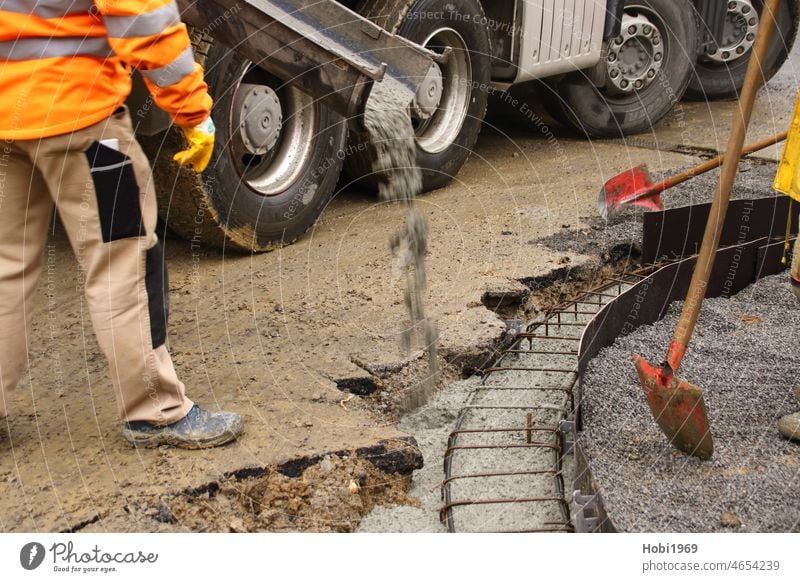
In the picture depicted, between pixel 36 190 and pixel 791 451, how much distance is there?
2.62m

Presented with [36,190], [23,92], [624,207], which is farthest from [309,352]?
[624,207]

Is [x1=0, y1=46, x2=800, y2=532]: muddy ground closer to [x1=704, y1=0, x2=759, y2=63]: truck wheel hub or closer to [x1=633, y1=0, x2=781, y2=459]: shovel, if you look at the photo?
[x1=633, y1=0, x2=781, y2=459]: shovel

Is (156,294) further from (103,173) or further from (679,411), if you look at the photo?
(679,411)

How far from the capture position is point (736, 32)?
27.9 feet

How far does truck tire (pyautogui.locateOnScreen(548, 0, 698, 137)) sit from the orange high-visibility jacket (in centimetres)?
473

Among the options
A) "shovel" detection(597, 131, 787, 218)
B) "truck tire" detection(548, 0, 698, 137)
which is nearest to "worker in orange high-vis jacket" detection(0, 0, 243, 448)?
"shovel" detection(597, 131, 787, 218)

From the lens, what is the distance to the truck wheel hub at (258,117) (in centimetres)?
479

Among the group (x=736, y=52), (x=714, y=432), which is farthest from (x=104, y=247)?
(x=736, y=52)

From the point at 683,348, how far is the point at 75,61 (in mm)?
Answer: 2138

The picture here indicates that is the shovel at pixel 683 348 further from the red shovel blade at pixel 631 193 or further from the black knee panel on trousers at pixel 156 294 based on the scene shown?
the red shovel blade at pixel 631 193

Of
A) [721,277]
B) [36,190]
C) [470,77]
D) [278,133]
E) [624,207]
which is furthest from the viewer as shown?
[470,77]

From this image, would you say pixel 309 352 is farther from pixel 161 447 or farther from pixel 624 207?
pixel 624 207

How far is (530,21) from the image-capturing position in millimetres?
6105

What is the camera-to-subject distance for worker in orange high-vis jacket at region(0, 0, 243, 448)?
9.26 ft
